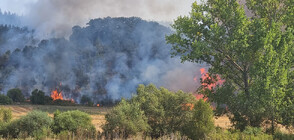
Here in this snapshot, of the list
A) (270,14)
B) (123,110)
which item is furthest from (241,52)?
(123,110)

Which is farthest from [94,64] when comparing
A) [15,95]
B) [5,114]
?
[5,114]

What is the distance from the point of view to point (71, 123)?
22812mm

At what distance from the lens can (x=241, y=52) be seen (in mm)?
23859

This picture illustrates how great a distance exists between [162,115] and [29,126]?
37.1ft

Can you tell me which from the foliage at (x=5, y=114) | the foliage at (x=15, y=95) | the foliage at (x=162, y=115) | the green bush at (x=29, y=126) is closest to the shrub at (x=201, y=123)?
the foliage at (x=162, y=115)

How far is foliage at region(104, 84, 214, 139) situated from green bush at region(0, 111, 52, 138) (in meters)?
5.52

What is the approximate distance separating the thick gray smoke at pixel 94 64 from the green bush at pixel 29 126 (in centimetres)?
8994

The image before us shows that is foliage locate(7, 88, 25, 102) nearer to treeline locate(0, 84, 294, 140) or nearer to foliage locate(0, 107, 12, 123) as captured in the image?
foliage locate(0, 107, 12, 123)

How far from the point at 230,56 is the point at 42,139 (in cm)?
1830

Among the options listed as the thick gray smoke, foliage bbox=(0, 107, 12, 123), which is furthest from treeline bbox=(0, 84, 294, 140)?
the thick gray smoke

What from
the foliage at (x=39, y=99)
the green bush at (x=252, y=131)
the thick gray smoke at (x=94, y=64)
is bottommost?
the green bush at (x=252, y=131)

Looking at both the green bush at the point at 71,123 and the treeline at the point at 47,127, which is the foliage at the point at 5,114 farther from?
the green bush at the point at 71,123

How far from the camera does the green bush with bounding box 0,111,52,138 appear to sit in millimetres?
21752

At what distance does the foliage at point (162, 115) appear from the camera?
2127 centimetres
